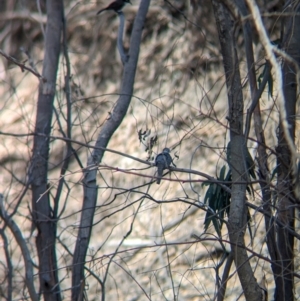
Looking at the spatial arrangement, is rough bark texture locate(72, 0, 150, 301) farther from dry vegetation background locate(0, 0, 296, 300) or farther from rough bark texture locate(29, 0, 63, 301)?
dry vegetation background locate(0, 0, 296, 300)

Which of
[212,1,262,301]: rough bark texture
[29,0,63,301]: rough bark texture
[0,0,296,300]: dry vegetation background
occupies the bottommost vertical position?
[212,1,262,301]: rough bark texture

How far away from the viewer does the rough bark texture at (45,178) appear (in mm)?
3309

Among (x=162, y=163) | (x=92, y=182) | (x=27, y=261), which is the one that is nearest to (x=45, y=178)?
(x=92, y=182)

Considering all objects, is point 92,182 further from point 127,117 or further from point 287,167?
point 127,117

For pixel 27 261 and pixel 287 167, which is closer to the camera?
pixel 287 167

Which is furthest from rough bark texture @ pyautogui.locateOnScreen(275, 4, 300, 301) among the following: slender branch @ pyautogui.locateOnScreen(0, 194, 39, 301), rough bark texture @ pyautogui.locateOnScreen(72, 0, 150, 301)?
slender branch @ pyautogui.locateOnScreen(0, 194, 39, 301)

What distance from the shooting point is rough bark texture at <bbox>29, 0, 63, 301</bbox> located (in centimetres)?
331

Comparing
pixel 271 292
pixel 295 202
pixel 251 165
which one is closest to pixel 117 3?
pixel 251 165

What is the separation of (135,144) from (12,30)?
4.99 ft

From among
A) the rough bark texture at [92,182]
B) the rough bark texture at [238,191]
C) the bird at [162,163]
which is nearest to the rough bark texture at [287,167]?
the rough bark texture at [238,191]

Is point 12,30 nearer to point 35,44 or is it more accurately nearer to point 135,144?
point 35,44

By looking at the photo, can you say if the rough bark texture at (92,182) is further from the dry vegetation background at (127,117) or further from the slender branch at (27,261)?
the dry vegetation background at (127,117)

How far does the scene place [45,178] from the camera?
3.36 metres

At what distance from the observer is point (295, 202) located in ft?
7.94
